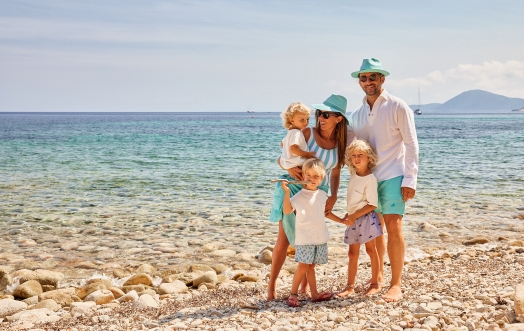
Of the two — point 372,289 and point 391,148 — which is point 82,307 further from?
point 391,148

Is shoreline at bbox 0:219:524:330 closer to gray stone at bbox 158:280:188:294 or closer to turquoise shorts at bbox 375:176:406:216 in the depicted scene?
gray stone at bbox 158:280:188:294

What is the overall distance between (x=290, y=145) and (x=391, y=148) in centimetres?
108

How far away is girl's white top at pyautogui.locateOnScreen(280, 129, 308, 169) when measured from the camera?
529 centimetres

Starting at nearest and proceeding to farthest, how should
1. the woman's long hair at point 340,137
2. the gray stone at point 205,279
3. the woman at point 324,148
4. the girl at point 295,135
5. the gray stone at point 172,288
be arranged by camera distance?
the girl at point 295,135 → the woman at point 324,148 → the woman's long hair at point 340,137 → the gray stone at point 172,288 → the gray stone at point 205,279

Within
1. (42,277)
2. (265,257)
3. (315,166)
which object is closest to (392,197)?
(315,166)

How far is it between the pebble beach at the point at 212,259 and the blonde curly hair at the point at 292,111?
1.86m

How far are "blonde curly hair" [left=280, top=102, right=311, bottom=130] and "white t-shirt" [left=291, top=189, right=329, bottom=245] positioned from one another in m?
0.70

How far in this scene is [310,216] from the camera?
17.8 ft

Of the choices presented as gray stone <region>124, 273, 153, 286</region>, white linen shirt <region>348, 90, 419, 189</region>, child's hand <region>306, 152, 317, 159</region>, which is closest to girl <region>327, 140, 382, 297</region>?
white linen shirt <region>348, 90, 419, 189</region>

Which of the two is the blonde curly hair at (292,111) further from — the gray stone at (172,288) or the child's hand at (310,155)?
the gray stone at (172,288)

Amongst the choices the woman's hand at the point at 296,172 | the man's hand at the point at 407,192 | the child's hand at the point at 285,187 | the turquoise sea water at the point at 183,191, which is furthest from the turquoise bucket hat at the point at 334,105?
the turquoise sea water at the point at 183,191

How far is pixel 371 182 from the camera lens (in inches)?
218

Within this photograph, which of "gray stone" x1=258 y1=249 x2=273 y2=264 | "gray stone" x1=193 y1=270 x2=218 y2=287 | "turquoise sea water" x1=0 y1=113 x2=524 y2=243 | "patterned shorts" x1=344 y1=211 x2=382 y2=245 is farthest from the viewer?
"turquoise sea water" x1=0 y1=113 x2=524 y2=243

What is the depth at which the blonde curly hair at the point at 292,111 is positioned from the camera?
5.33 meters
